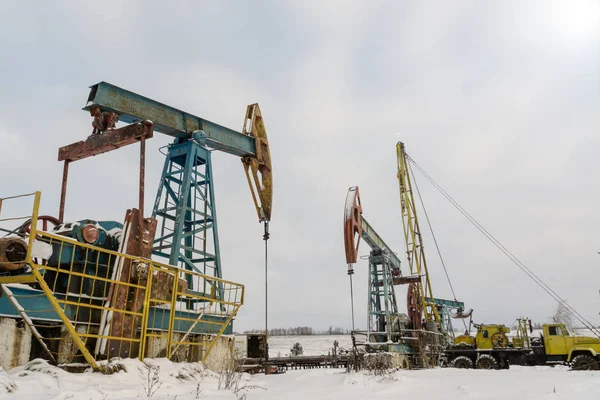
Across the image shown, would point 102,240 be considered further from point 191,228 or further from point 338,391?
point 191,228

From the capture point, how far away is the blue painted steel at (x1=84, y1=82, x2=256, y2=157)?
1003 cm

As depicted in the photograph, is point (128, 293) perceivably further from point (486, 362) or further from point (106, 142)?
point (486, 362)

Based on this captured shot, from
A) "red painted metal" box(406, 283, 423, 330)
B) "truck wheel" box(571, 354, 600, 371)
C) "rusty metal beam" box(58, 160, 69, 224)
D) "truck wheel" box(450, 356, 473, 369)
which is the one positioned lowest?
"truck wheel" box(450, 356, 473, 369)

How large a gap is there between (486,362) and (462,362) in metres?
1.09

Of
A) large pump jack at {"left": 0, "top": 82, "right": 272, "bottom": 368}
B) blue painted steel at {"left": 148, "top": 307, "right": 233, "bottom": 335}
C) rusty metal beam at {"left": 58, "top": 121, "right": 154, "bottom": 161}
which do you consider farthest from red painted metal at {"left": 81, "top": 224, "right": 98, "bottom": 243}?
rusty metal beam at {"left": 58, "top": 121, "right": 154, "bottom": 161}

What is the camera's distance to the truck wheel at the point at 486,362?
20680 mm

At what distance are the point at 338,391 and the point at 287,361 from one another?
1975cm

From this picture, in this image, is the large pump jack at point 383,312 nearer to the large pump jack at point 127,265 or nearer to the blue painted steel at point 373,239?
the blue painted steel at point 373,239

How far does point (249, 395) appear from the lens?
19.4ft

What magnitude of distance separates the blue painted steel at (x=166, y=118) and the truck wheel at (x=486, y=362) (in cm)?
Answer: 1521

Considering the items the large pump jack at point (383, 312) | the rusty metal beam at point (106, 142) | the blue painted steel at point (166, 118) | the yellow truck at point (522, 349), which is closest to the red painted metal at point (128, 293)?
the rusty metal beam at point (106, 142)

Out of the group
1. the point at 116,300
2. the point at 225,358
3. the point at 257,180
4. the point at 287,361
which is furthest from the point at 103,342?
the point at 287,361

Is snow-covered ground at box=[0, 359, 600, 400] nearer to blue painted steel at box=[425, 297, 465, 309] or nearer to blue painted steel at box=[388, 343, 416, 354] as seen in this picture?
blue painted steel at box=[388, 343, 416, 354]

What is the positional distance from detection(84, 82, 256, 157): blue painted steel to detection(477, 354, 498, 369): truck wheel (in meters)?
15.2
